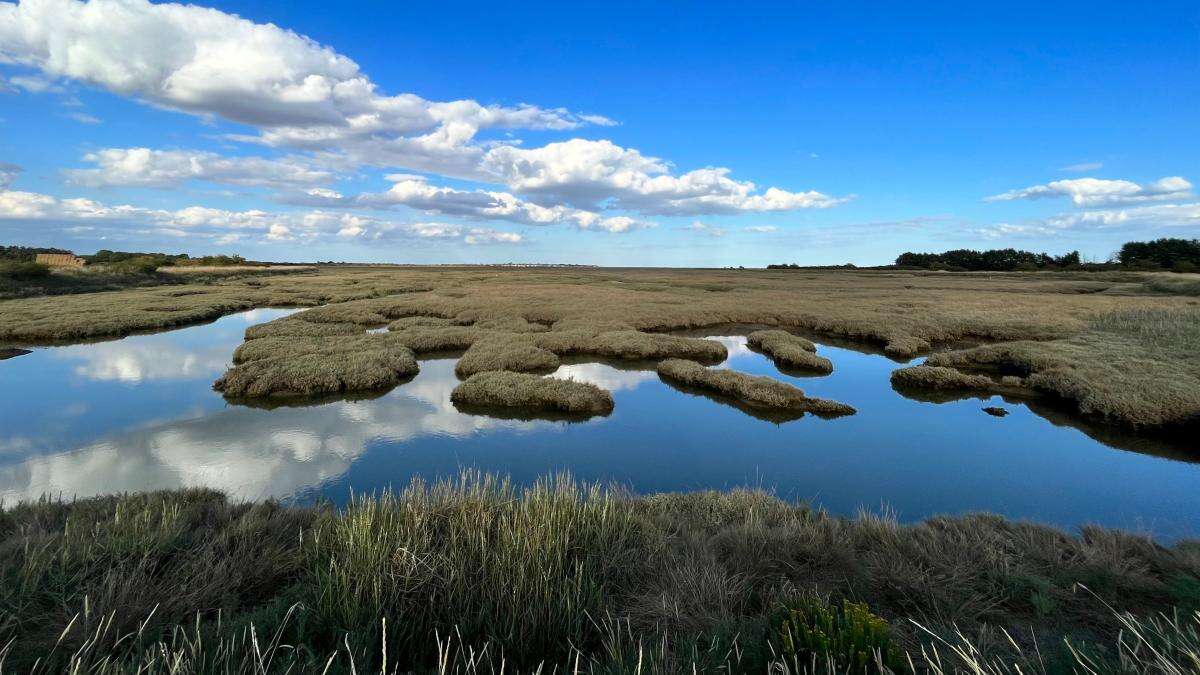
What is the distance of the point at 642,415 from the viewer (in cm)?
1739

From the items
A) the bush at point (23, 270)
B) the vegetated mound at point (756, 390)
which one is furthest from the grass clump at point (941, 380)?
the bush at point (23, 270)

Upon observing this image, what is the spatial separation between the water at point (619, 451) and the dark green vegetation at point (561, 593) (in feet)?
13.6

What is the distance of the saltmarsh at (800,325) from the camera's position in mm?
19344

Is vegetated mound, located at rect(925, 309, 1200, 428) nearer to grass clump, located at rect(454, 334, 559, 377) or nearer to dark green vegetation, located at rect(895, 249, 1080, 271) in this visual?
grass clump, located at rect(454, 334, 559, 377)

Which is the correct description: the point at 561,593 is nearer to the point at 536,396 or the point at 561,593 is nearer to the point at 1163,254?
the point at 536,396

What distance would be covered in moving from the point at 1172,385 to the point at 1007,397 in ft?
14.5

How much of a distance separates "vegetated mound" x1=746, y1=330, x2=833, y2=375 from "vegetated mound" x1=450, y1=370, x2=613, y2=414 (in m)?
11.3

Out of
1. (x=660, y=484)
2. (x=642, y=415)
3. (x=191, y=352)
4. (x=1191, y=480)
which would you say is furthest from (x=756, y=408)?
(x=191, y=352)

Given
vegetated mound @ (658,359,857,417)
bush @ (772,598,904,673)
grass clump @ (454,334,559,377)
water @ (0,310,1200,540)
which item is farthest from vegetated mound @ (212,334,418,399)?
bush @ (772,598,904,673)

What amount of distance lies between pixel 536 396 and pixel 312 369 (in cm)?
905

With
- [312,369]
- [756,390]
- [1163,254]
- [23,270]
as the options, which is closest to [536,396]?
[756,390]

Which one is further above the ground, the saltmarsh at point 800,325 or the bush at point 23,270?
the bush at point 23,270

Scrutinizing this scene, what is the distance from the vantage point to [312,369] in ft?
64.3

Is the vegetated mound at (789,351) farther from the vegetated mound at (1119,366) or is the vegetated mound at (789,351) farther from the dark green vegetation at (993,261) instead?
the dark green vegetation at (993,261)
